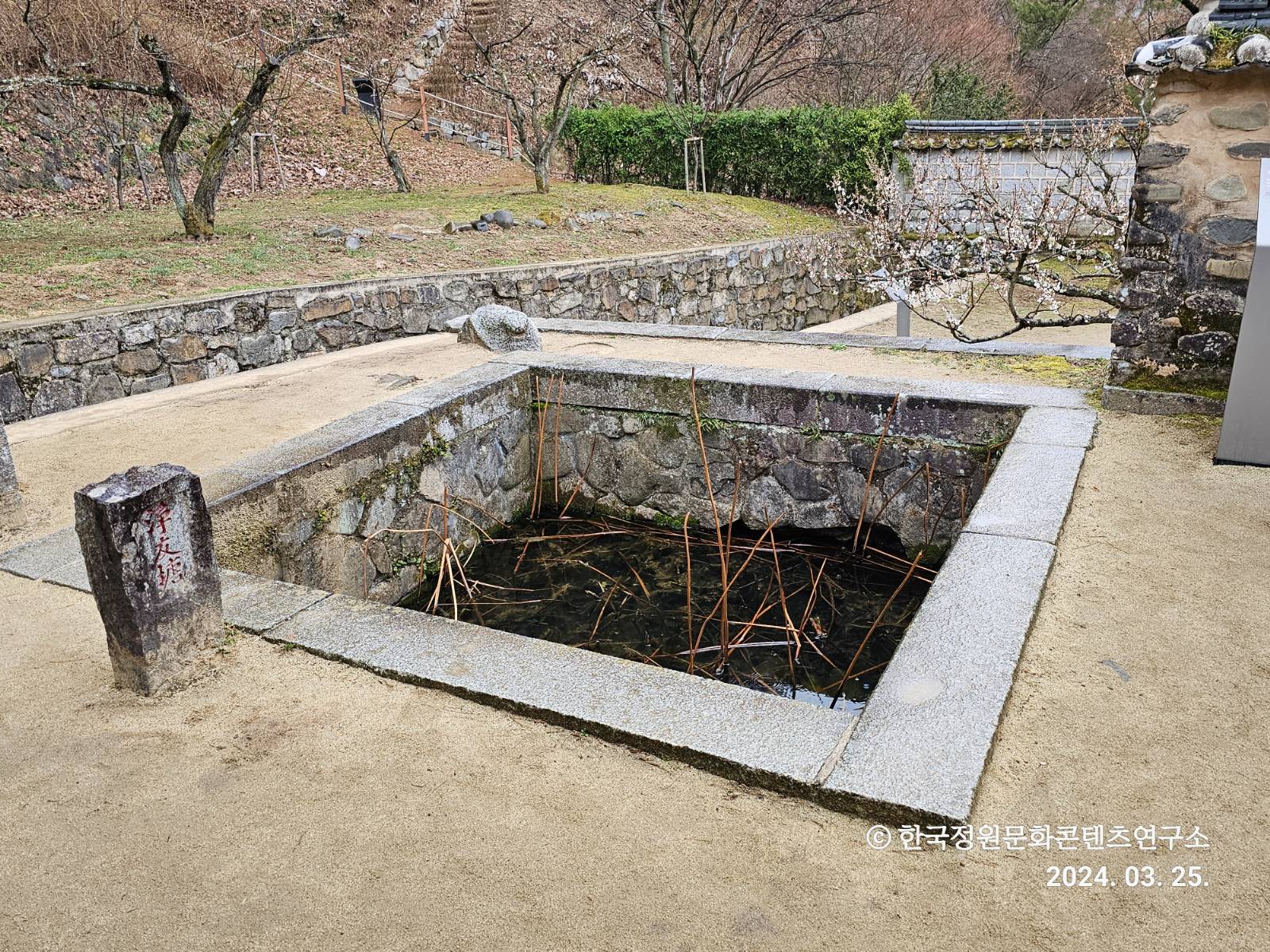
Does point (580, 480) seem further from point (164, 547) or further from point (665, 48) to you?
point (665, 48)

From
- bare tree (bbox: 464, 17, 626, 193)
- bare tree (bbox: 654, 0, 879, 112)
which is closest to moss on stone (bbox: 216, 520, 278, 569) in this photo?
bare tree (bbox: 654, 0, 879, 112)

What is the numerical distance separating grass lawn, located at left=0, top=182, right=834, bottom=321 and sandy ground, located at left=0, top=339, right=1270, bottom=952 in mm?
5154

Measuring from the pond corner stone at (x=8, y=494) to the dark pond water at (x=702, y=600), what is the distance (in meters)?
1.62

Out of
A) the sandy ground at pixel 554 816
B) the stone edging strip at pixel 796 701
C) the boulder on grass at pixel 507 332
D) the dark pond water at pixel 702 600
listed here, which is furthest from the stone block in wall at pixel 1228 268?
the boulder on grass at pixel 507 332

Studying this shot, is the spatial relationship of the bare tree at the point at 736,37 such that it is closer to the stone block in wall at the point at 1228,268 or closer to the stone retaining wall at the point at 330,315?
the stone retaining wall at the point at 330,315

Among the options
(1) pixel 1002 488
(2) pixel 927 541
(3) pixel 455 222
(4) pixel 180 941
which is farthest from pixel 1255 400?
(3) pixel 455 222

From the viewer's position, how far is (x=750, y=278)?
1211 centimetres

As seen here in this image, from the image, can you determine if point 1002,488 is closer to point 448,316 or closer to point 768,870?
point 768,870

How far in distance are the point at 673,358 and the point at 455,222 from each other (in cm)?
563

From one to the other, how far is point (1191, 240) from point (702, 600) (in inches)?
110

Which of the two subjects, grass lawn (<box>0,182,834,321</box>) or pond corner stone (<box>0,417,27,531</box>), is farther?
grass lawn (<box>0,182,834,321</box>)

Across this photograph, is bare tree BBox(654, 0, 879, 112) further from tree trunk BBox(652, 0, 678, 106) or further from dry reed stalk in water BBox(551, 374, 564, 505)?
dry reed stalk in water BBox(551, 374, 564, 505)

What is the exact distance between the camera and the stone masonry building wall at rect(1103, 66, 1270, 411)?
395 centimetres

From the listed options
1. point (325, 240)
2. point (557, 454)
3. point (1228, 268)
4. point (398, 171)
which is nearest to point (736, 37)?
point (398, 171)
